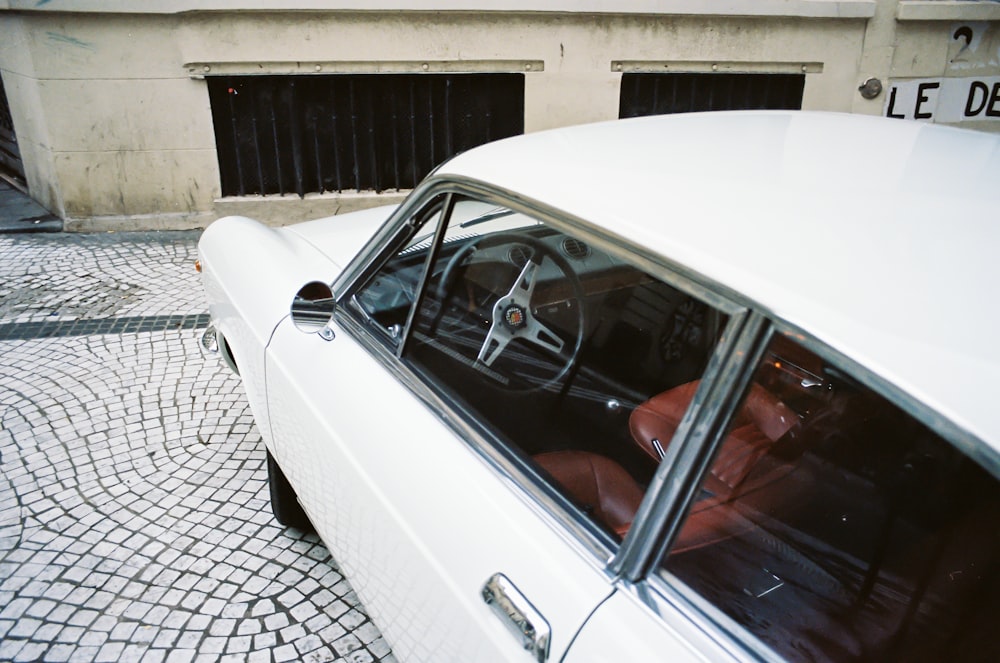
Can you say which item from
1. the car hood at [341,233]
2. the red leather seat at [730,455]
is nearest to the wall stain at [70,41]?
the car hood at [341,233]

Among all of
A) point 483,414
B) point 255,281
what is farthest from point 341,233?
point 483,414

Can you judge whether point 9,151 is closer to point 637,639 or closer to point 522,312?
point 522,312

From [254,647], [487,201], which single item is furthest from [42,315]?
[487,201]

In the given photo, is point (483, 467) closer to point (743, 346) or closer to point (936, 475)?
point (743, 346)

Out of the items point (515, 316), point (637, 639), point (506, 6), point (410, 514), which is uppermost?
point (506, 6)

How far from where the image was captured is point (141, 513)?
3.13 m

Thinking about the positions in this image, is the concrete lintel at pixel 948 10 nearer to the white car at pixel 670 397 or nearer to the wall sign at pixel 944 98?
the wall sign at pixel 944 98

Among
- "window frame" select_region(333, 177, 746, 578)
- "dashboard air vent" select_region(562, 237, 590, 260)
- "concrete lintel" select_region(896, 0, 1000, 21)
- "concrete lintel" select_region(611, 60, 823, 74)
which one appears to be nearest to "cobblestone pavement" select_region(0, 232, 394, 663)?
"window frame" select_region(333, 177, 746, 578)

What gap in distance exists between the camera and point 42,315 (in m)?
4.95

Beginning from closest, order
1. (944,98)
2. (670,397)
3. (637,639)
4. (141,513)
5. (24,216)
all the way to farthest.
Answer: (637,639)
(670,397)
(141,513)
(24,216)
(944,98)

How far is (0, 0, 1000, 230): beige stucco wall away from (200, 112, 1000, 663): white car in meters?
4.65

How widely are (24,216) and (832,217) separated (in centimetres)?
725

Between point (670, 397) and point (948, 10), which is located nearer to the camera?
point (670, 397)

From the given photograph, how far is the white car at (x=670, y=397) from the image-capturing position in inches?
47.3
